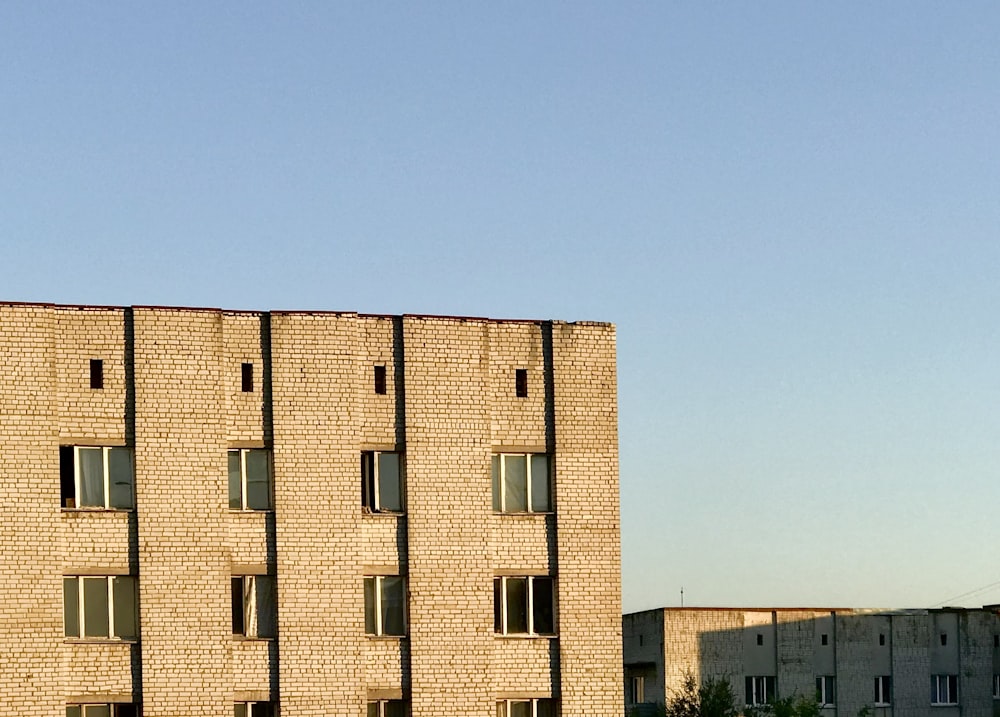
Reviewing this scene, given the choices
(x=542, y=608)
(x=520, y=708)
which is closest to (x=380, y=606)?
(x=542, y=608)

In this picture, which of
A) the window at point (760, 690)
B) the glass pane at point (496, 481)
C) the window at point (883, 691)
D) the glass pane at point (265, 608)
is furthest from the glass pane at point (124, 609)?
the window at point (883, 691)

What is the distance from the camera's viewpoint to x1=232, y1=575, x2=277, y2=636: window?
37594mm

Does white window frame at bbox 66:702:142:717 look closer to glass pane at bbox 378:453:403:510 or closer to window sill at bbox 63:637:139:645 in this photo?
window sill at bbox 63:637:139:645

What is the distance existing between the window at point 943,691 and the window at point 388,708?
38603 mm

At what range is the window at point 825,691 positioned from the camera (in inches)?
2731

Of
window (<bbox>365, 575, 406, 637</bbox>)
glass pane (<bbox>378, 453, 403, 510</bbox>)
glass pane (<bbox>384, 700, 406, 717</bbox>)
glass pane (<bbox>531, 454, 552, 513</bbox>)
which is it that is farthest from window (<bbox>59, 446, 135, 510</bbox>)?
glass pane (<bbox>531, 454, 552, 513</bbox>)

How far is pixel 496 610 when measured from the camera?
39062 mm

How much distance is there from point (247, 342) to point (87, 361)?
134 inches

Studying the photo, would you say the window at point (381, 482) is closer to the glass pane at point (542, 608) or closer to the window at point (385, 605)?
the window at point (385, 605)

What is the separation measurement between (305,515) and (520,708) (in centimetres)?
647

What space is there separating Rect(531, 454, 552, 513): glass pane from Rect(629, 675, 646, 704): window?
30.9 metres

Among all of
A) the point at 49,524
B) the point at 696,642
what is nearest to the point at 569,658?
the point at 49,524

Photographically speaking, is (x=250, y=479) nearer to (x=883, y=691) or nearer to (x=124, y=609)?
(x=124, y=609)

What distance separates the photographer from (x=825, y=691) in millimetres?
69625
